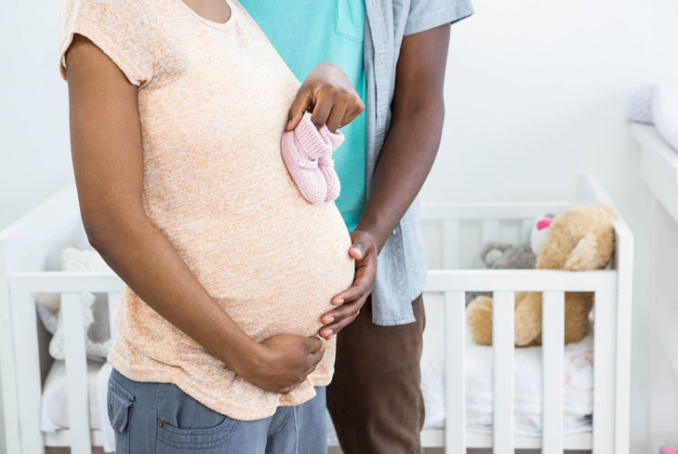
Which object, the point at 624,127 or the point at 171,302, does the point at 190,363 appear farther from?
the point at 624,127

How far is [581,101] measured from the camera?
195 centimetres

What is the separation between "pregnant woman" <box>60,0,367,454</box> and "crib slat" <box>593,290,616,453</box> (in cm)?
74

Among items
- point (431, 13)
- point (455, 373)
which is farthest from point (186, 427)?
point (455, 373)

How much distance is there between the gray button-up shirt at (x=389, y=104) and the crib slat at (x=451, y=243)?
876mm

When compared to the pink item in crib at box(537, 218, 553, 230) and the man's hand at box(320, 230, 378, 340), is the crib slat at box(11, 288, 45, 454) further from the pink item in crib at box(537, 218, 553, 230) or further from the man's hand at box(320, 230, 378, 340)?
the pink item in crib at box(537, 218, 553, 230)

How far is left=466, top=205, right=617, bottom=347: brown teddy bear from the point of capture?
55.4 inches

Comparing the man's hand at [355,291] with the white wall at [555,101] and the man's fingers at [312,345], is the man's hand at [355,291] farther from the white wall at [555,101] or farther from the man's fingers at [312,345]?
the white wall at [555,101]

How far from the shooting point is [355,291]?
838mm

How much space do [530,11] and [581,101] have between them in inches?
10.3

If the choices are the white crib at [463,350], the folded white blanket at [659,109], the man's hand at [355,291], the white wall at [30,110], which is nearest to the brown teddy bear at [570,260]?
the white crib at [463,350]

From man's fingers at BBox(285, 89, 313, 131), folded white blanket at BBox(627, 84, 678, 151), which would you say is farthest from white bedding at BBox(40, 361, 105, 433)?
folded white blanket at BBox(627, 84, 678, 151)

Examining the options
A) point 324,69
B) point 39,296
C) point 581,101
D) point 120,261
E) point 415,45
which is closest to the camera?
point 120,261

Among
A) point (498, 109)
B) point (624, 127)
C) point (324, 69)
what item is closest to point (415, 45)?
point (324, 69)

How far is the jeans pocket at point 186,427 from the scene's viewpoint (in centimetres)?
74
